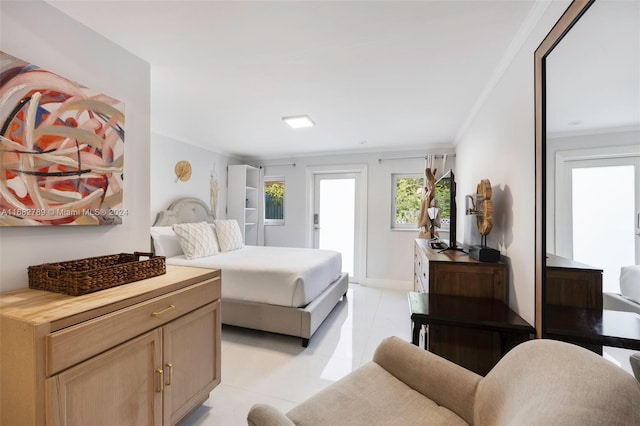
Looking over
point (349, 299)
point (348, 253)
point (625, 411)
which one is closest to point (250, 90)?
point (625, 411)

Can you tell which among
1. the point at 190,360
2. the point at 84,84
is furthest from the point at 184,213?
the point at 190,360

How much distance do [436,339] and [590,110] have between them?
1.44 meters

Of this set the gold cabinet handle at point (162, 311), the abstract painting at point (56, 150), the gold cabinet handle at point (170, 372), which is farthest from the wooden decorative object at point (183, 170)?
the gold cabinet handle at point (170, 372)

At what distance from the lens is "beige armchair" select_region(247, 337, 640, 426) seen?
623mm

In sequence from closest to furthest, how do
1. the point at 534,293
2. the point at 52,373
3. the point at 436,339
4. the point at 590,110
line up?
the point at 52,373 < the point at 590,110 < the point at 534,293 < the point at 436,339

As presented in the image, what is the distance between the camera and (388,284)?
4387mm

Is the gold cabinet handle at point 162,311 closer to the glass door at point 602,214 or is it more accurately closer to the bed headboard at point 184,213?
the glass door at point 602,214

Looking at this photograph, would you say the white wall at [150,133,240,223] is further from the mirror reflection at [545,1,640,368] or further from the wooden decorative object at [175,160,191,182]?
the mirror reflection at [545,1,640,368]

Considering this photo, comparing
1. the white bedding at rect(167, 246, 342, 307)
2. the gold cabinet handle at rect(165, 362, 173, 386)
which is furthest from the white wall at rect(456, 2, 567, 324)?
the gold cabinet handle at rect(165, 362, 173, 386)

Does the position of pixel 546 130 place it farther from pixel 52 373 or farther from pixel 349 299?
pixel 349 299

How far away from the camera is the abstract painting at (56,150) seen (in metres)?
1.17

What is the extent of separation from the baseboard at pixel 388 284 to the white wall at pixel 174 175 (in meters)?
2.85

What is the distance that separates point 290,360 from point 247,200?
3.43 metres

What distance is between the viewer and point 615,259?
3.12ft
